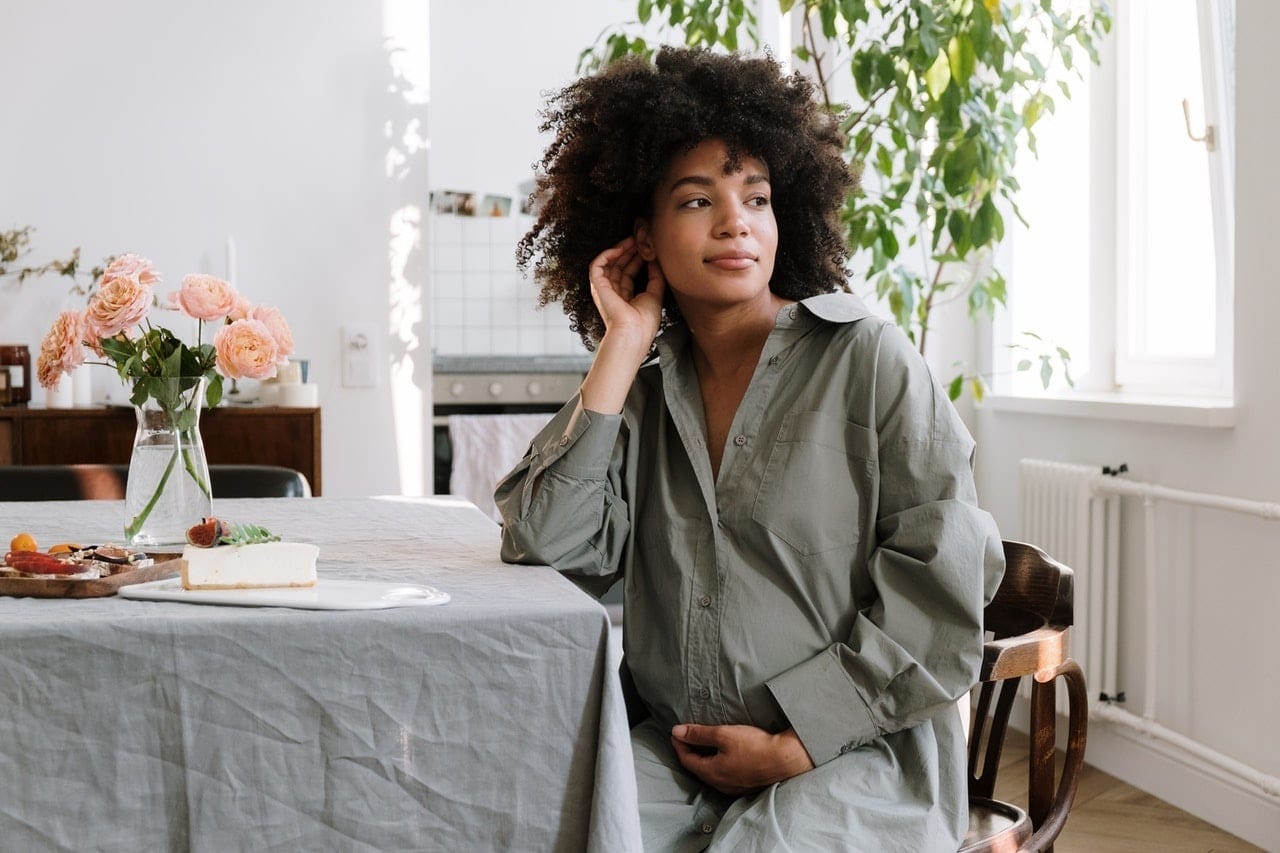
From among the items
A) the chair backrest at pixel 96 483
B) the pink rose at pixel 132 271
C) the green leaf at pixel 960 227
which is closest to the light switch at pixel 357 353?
the chair backrest at pixel 96 483

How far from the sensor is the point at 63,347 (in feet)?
5.13

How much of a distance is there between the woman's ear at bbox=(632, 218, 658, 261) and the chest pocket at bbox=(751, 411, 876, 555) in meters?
0.34

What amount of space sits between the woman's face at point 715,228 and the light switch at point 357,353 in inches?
94.3

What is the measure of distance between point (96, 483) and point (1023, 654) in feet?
6.45

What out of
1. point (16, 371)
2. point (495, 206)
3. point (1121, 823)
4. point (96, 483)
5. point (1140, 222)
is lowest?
point (1121, 823)

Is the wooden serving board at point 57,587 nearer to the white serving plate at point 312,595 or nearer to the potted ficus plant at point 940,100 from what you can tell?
the white serving plate at point 312,595

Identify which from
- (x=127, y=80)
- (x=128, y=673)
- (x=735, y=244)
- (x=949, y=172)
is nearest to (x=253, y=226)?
(x=127, y=80)

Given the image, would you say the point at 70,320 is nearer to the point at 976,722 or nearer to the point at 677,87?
the point at 677,87

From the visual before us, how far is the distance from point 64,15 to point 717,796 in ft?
10.4

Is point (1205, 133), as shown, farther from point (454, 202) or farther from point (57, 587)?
point (454, 202)

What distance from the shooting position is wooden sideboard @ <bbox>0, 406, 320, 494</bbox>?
342cm

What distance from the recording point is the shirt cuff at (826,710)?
1.30 metres

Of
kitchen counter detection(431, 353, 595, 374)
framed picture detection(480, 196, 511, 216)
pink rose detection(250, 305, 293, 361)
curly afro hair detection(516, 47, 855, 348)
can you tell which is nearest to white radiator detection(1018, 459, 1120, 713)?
curly afro hair detection(516, 47, 855, 348)

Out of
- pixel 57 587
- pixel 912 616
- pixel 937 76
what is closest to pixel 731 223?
pixel 912 616
